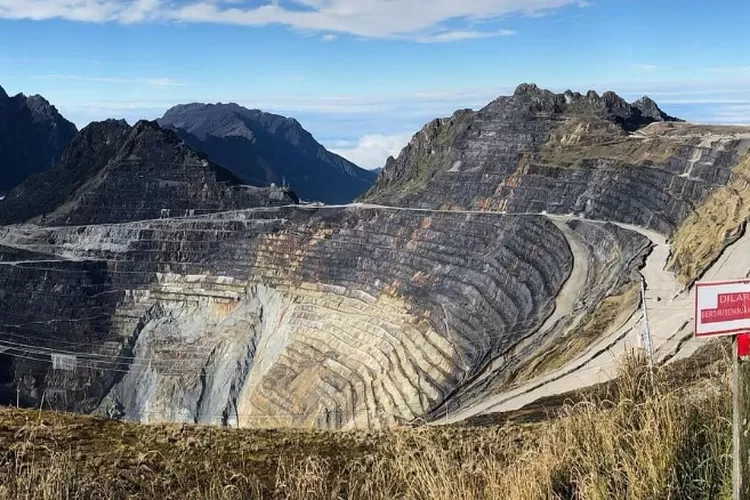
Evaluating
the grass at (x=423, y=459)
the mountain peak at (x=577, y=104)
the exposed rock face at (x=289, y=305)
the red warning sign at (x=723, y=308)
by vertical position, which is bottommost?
the exposed rock face at (x=289, y=305)

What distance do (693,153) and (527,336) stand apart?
22.4m

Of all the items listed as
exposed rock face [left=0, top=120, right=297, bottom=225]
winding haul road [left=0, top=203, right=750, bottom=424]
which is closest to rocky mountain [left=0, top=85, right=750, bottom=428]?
winding haul road [left=0, top=203, right=750, bottom=424]

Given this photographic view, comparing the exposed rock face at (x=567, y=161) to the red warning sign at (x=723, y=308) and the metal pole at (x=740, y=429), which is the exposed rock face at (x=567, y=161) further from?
the red warning sign at (x=723, y=308)

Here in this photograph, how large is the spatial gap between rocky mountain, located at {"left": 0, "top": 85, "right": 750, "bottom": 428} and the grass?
677 inches

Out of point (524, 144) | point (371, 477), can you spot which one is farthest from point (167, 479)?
point (524, 144)

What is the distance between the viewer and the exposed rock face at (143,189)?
9194 centimetres

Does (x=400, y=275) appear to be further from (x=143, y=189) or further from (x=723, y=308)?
(x=723, y=308)

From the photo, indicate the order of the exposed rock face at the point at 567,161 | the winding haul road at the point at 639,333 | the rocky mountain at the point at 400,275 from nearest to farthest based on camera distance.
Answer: the winding haul road at the point at 639,333
the rocky mountain at the point at 400,275
the exposed rock face at the point at 567,161

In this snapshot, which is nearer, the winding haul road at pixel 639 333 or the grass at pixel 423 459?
the grass at pixel 423 459

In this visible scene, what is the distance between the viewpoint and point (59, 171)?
108 metres

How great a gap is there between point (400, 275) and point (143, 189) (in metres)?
42.1

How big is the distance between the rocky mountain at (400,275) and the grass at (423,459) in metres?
17.2

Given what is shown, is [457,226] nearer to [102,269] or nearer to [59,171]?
[102,269]

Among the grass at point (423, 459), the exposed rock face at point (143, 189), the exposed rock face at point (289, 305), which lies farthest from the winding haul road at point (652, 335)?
the exposed rock face at point (143, 189)
